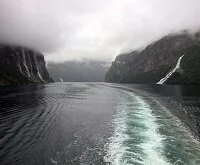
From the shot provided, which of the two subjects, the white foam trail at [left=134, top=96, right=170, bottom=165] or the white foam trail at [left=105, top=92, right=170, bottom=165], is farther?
the white foam trail at [left=105, top=92, right=170, bottom=165]

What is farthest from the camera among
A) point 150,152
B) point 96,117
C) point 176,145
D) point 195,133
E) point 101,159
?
point 96,117

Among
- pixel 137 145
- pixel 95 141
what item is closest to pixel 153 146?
pixel 137 145

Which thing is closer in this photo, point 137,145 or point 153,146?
point 153,146

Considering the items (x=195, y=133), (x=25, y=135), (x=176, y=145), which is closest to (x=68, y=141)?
(x=25, y=135)

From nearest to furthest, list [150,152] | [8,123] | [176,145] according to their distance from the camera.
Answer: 1. [150,152]
2. [176,145]
3. [8,123]

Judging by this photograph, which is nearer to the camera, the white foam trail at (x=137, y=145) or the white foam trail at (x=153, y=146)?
the white foam trail at (x=153, y=146)

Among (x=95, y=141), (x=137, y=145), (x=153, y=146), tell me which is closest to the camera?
(x=153, y=146)

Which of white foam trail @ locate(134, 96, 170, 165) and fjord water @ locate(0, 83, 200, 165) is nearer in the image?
white foam trail @ locate(134, 96, 170, 165)

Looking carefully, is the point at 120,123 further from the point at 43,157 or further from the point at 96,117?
the point at 43,157

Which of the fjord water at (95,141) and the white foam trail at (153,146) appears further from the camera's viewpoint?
the fjord water at (95,141)

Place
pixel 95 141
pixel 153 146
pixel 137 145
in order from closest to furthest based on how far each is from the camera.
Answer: pixel 153 146 → pixel 137 145 → pixel 95 141

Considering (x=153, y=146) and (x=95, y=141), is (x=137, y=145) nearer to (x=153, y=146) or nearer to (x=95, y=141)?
(x=153, y=146)
